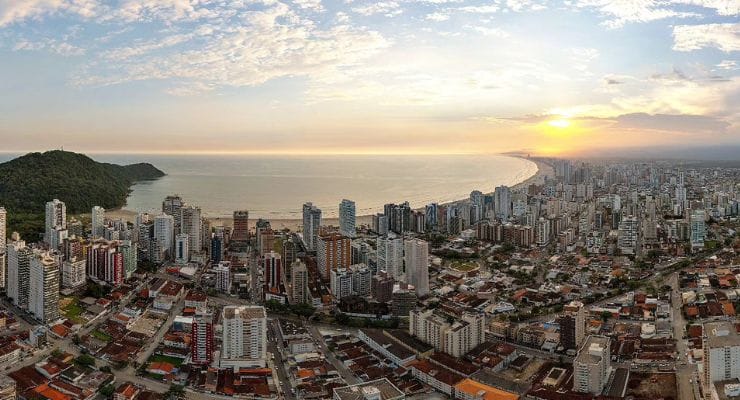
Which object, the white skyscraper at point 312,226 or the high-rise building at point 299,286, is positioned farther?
the white skyscraper at point 312,226

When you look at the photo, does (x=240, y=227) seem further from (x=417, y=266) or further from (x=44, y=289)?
(x=44, y=289)

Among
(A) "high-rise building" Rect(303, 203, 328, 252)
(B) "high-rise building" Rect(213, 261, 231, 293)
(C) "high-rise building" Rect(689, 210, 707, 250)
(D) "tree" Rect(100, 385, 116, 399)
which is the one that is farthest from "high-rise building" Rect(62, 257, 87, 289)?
(C) "high-rise building" Rect(689, 210, 707, 250)

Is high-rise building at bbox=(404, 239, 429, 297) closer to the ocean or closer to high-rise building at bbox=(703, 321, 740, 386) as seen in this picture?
high-rise building at bbox=(703, 321, 740, 386)

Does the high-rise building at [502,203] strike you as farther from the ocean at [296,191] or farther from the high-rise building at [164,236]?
the high-rise building at [164,236]

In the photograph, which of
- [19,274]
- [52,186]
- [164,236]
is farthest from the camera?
[52,186]

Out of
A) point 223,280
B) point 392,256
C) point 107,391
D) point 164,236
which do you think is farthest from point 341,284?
point 164,236

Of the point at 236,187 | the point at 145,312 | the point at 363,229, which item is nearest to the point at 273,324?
the point at 145,312

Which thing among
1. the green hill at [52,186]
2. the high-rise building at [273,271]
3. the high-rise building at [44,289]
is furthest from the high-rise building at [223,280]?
the green hill at [52,186]
